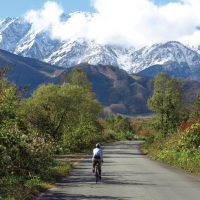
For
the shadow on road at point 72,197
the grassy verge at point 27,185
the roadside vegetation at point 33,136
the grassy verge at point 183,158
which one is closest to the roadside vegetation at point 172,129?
the grassy verge at point 183,158

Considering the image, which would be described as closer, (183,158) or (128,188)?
(128,188)

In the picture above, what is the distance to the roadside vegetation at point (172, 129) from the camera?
42.6 meters

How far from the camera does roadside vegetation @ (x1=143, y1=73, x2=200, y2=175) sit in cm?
4262

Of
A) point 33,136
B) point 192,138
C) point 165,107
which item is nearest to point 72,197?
point 33,136

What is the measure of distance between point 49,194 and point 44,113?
1356 inches

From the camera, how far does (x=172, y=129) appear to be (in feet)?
238

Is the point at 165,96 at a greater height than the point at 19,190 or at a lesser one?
greater

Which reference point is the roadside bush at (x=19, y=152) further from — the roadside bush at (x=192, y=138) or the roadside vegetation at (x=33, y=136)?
the roadside bush at (x=192, y=138)

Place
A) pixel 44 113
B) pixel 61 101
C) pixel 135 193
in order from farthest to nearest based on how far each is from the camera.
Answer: pixel 61 101 < pixel 44 113 < pixel 135 193

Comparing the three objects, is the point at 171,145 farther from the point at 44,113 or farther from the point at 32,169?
the point at 32,169

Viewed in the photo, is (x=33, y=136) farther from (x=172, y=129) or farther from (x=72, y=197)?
(x=172, y=129)

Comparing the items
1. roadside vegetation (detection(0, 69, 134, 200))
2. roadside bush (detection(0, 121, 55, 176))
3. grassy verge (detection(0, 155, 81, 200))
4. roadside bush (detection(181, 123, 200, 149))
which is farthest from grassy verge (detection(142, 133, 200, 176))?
roadside bush (detection(0, 121, 55, 176))

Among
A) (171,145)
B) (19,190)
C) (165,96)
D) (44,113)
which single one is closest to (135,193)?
(19,190)

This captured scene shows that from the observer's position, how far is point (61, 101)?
60.3 meters
